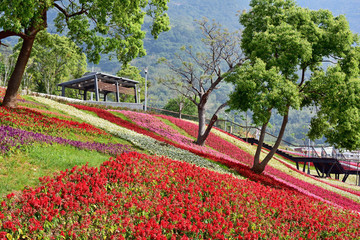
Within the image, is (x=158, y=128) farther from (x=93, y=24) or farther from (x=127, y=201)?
(x=127, y=201)

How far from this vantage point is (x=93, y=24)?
16609 millimetres

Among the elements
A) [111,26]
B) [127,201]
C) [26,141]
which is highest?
[111,26]

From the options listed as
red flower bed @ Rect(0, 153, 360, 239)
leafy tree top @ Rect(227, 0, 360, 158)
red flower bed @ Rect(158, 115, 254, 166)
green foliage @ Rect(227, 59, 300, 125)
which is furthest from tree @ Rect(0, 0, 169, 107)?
red flower bed @ Rect(158, 115, 254, 166)

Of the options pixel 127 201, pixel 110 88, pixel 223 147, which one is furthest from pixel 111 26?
pixel 110 88

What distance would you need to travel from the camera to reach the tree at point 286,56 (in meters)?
14.0

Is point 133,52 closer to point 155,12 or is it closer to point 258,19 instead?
point 155,12

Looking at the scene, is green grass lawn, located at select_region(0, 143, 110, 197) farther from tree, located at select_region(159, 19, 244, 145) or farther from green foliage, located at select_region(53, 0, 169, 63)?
tree, located at select_region(159, 19, 244, 145)

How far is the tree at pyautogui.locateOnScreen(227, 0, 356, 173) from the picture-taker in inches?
552

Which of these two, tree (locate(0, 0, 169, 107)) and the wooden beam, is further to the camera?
the wooden beam

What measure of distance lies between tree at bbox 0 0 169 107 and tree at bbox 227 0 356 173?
6.23m

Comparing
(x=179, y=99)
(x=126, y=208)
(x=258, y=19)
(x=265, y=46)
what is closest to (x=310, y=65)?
(x=265, y=46)

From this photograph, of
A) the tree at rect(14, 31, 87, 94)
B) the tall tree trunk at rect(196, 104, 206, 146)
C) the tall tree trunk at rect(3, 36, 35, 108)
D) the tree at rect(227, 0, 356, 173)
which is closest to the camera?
the tree at rect(227, 0, 356, 173)

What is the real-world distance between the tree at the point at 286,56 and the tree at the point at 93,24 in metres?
6.23

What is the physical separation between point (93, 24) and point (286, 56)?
10716 millimetres
